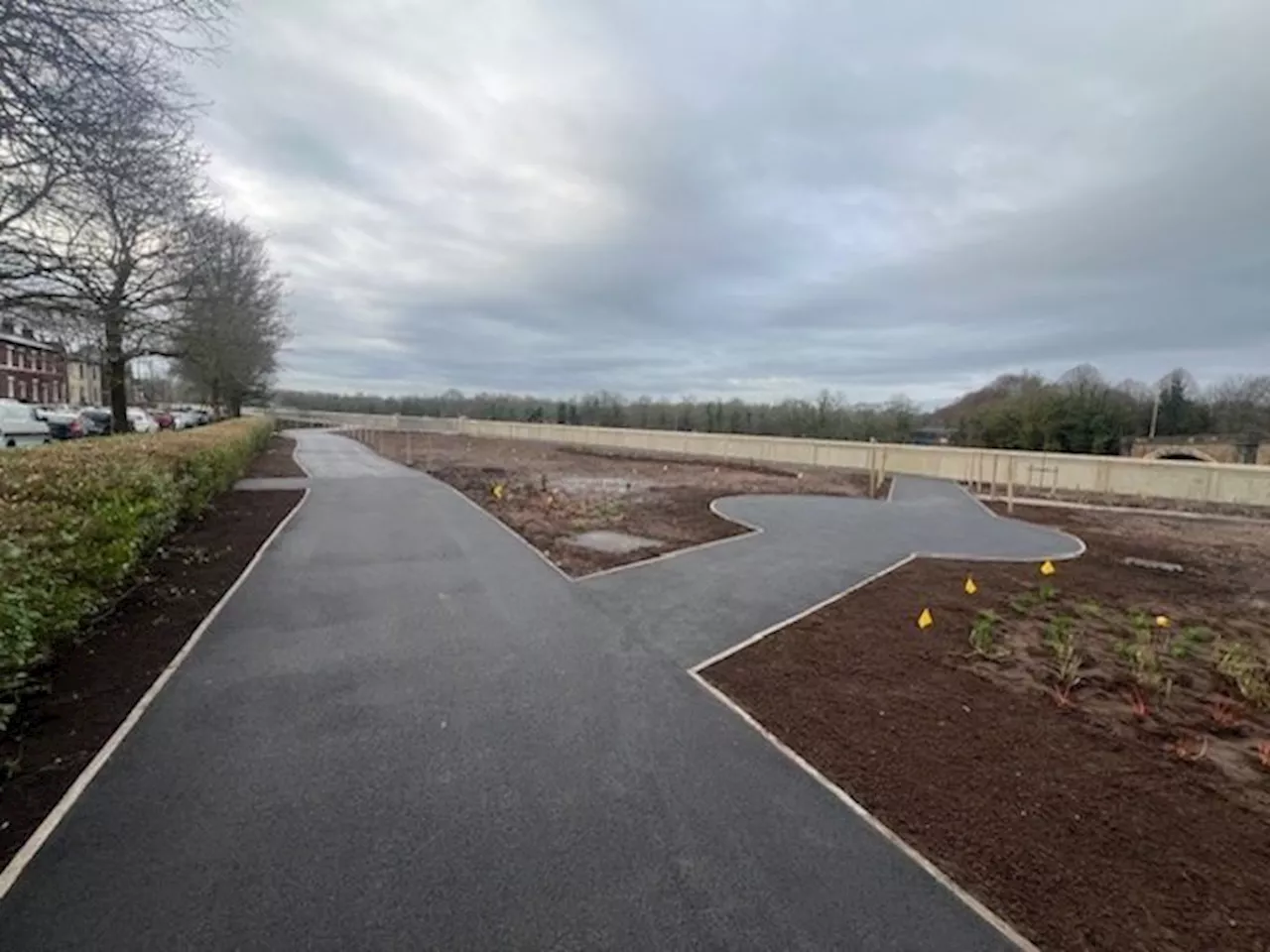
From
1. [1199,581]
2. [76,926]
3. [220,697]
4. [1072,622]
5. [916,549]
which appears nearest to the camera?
[76,926]

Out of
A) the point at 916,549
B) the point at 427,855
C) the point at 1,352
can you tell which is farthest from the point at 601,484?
the point at 1,352

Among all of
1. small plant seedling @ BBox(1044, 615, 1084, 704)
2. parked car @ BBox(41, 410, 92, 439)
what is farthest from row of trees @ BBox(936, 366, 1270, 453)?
parked car @ BBox(41, 410, 92, 439)

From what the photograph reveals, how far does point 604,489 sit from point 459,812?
14.8 metres

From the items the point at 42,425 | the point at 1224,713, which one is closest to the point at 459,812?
the point at 1224,713

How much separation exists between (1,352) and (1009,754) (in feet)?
235

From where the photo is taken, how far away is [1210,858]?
3008 mm

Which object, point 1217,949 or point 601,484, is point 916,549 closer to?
point 1217,949

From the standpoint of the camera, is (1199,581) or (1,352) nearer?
(1199,581)

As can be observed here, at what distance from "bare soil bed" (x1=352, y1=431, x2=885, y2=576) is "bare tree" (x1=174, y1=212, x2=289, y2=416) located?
7.72 m

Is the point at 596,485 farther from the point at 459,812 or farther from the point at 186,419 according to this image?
the point at 186,419

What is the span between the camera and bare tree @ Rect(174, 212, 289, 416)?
19500mm

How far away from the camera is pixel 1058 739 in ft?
13.7

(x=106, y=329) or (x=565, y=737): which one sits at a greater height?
(x=106, y=329)

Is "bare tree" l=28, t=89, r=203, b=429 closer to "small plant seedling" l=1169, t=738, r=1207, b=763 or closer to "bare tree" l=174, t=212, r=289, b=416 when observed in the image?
"bare tree" l=174, t=212, r=289, b=416
